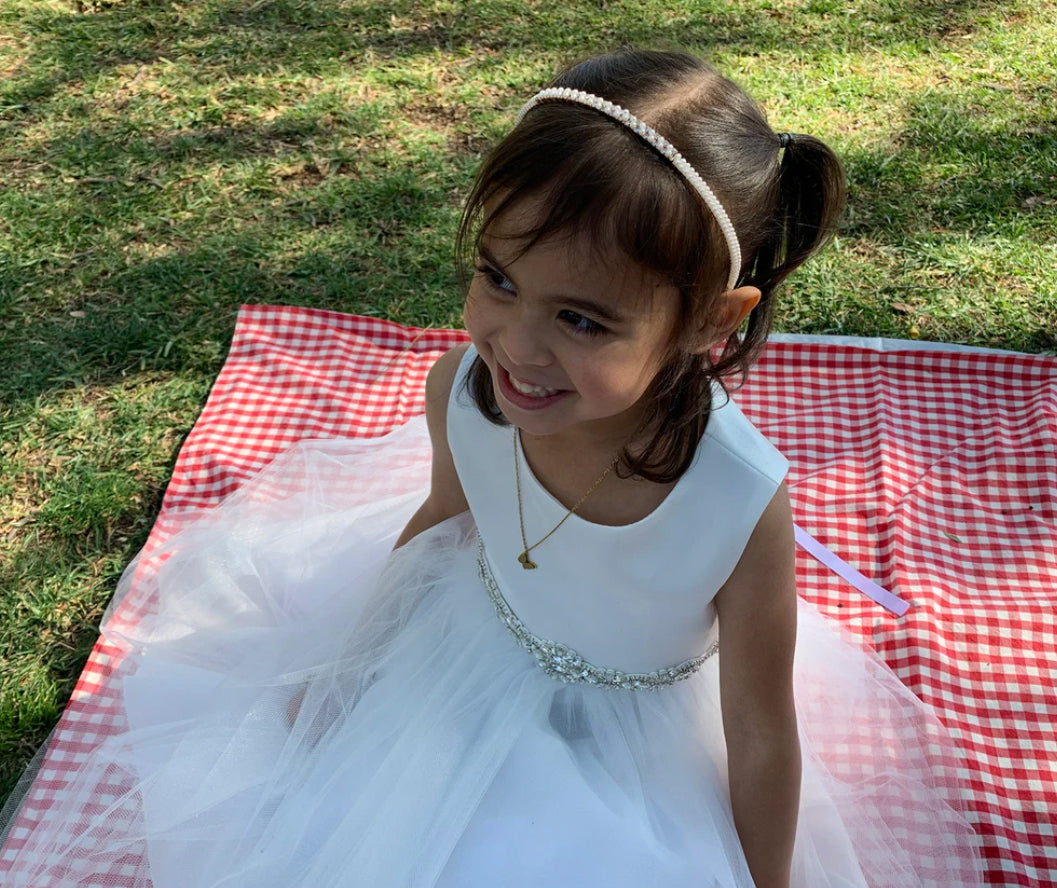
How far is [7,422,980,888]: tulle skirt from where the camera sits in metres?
1.46

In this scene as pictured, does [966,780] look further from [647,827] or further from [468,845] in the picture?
[468,845]

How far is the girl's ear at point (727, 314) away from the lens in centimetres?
129

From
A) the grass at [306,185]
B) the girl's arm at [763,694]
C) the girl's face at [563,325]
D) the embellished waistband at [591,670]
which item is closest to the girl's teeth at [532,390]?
the girl's face at [563,325]

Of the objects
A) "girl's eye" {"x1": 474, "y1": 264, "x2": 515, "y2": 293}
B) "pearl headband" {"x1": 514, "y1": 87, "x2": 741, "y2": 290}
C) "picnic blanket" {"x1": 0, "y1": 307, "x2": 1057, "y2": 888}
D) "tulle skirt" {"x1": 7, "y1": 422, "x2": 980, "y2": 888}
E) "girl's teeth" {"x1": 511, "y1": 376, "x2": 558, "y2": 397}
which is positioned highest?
"pearl headband" {"x1": 514, "y1": 87, "x2": 741, "y2": 290}

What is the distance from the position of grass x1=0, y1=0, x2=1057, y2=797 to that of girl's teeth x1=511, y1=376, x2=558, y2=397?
53.9 inches

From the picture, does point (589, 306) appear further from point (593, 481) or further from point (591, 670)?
point (591, 670)

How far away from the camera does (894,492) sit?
8.16ft

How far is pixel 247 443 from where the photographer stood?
2.59m

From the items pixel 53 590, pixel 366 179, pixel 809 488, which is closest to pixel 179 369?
pixel 53 590

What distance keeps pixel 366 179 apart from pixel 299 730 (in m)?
2.23

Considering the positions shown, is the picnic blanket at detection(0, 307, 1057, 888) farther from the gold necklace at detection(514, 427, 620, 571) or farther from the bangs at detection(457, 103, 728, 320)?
the bangs at detection(457, 103, 728, 320)

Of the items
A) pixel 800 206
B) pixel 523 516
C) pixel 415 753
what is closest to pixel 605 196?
pixel 800 206

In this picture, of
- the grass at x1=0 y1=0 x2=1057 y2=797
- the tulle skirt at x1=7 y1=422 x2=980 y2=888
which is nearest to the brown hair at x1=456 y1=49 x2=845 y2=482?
the tulle skirt at x1=7 y1=422 x2=980 y2=888

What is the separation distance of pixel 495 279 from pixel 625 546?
0.43 m
